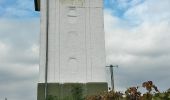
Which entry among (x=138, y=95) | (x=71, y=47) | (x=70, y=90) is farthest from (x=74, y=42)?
(x=138, y=95)

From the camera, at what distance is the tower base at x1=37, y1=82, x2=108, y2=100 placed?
116ft

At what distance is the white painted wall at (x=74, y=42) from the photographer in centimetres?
3766

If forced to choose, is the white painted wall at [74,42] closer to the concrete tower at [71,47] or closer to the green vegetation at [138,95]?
the concrete tower at [71,47]

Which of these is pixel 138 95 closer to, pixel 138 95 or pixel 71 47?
pixel 138 95

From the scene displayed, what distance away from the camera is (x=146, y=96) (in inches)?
449

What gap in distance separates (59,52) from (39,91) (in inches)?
150

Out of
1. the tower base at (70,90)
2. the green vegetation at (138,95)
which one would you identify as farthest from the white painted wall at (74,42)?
the green vegetation at (138,95)

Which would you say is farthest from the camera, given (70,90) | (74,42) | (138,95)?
(74,42)

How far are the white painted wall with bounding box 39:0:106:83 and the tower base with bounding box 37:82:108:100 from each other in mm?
418

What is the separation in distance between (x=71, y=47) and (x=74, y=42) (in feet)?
1.59

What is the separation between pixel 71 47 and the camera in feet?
126

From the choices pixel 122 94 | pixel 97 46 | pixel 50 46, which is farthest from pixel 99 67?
pixel 122 94

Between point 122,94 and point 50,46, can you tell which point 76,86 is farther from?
point 122,94

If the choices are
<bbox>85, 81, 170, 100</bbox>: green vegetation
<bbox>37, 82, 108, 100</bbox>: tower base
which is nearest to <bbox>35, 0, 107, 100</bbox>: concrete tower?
<bbox>37, 82, 108, 100</bbox>: tower base
